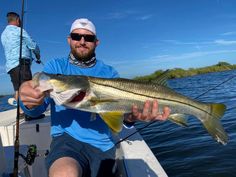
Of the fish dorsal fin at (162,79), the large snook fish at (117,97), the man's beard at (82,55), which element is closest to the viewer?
the large snook fish at (117,97)

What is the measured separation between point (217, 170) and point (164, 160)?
1480 millimetres

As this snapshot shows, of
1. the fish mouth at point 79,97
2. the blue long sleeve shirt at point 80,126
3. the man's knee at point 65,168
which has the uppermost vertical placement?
the fish mouth at point 79,97

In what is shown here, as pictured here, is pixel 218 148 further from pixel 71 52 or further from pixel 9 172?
pixel 9 172

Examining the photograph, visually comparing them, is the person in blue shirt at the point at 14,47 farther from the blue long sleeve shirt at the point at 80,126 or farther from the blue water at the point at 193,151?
the blue water at the point at 193,151

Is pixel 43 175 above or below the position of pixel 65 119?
below

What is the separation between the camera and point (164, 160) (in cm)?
802

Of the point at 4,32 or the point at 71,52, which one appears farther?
the point at 4,32

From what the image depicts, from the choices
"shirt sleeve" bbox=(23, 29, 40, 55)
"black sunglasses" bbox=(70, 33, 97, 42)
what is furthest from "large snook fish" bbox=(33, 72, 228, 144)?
"shirt sleeve" bbox=(23, 29, 40, 55)

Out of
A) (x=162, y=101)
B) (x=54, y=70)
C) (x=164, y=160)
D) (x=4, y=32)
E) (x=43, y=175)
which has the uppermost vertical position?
(x=4, y=32)

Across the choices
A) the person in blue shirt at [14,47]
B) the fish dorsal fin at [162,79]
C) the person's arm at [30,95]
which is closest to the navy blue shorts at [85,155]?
the person's arm at [30,95]

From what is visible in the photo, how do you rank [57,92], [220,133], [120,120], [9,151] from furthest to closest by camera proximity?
[9,151]
[220,133]
[120,120]
[57,92]

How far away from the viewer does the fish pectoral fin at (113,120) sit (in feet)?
12.1

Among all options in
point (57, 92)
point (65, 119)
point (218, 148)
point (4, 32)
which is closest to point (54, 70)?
point (65, 119)

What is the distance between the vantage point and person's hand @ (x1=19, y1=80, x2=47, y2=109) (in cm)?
336
